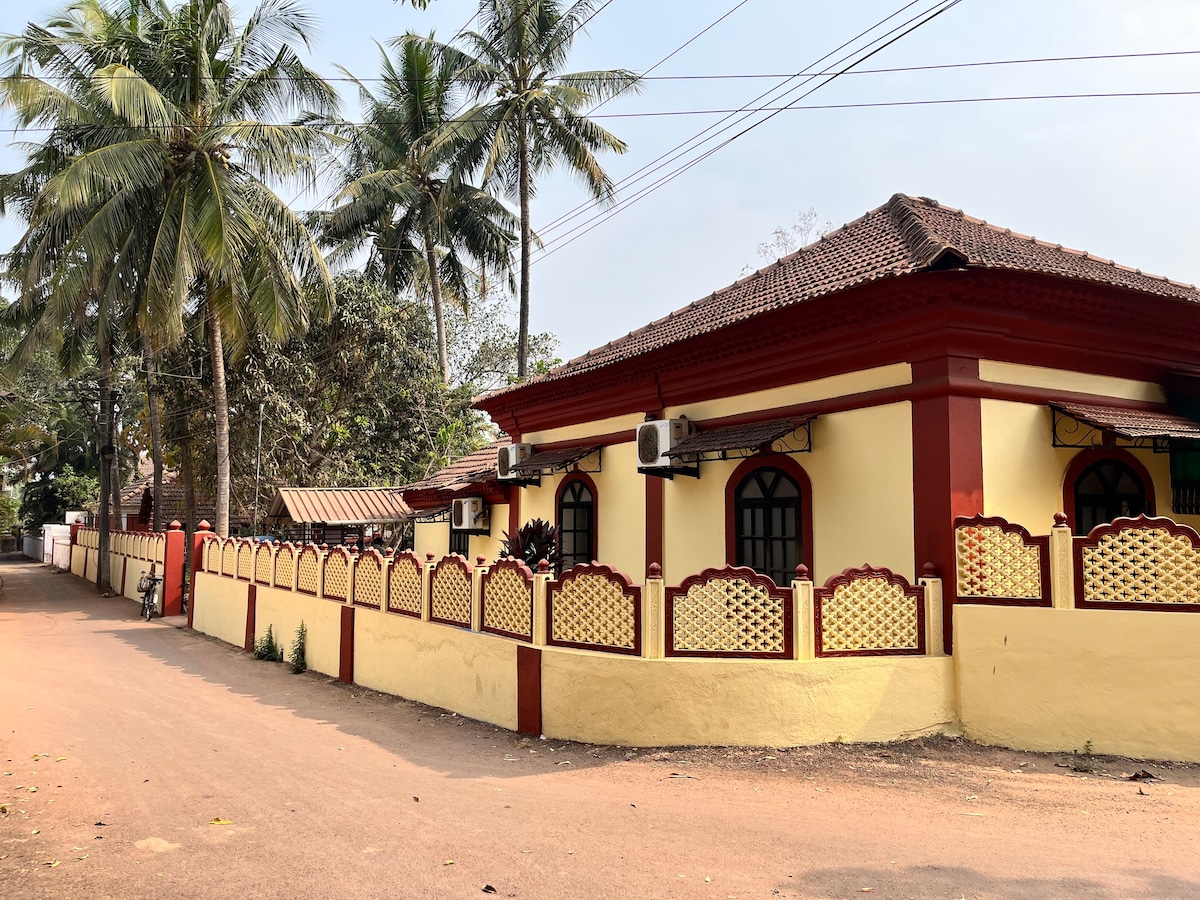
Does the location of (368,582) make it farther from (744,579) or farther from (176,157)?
(176,157)

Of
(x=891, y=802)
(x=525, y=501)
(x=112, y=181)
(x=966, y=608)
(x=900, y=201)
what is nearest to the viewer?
(x=891, y=802)

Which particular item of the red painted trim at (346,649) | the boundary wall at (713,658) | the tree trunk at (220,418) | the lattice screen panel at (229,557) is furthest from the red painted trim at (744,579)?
the tree trunk at (220,418)

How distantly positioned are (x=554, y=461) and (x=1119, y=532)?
7298mm

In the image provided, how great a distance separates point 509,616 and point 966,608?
383cm

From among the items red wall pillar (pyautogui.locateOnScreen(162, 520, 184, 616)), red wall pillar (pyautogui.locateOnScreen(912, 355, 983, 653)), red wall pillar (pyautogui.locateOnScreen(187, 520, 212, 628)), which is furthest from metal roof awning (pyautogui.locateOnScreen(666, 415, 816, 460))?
red wall pillar (pyautogui.locateOnScreen(162, 520, 184, 616))

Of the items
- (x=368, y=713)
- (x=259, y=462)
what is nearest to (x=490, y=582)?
(x=368, y=713)

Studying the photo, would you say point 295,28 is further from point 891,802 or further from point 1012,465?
point 891,802

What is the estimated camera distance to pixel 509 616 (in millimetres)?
8008

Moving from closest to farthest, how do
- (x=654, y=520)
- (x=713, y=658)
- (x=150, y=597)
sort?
(x=713, y=658) → (x=654, y=520) → (x=150, y=597)

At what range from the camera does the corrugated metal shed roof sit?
19192 millimetres

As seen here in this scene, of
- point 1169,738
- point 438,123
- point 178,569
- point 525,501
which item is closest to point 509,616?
point 1169,738

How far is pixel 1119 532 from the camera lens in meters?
6.48

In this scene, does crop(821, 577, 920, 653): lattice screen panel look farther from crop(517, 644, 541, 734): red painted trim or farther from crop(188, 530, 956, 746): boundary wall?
crop(517, 644, 541, 734): red painted trim

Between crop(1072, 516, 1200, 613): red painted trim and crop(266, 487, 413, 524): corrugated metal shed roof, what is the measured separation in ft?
48.6
